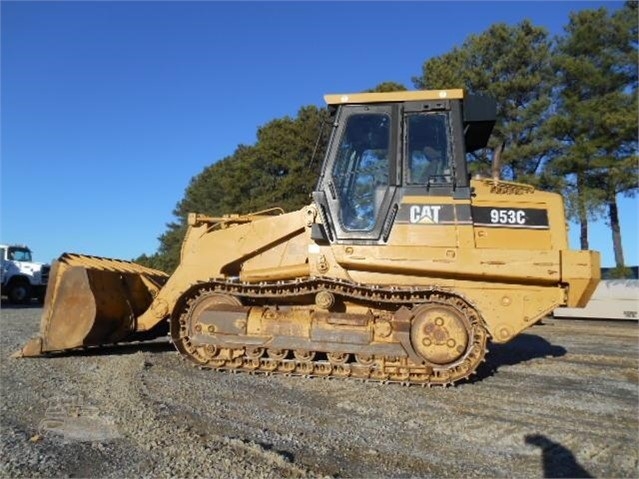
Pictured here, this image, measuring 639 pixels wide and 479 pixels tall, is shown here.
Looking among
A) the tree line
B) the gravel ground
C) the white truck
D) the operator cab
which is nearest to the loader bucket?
the gravel ground

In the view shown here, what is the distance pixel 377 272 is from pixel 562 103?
20.3 m

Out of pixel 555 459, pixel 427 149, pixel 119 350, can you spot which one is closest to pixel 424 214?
pixel 427 149

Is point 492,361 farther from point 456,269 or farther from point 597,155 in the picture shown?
point 597,155

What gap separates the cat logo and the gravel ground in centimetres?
194

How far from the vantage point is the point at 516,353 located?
343 inches

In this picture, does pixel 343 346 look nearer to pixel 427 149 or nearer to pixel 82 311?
pixel 427 149

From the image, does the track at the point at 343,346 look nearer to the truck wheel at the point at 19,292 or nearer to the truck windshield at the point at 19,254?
the truck wheel at the point at 19,292

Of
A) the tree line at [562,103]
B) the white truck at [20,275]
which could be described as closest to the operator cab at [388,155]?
the tree line at [562,103]

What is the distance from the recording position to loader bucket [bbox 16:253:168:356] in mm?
7141

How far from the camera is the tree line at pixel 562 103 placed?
68.8ft

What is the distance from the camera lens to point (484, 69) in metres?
24.4

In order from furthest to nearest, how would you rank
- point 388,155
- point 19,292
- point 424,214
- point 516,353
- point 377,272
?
point 19,292, point 516,353, point 388,155, point 377,272, point 424,214

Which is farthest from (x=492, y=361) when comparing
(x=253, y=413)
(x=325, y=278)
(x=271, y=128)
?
(x=271, y=128)

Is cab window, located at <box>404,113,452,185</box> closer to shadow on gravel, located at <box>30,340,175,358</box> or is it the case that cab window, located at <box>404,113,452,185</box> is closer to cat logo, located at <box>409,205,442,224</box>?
cat logo, located at <box>409,205,442,224</box>
